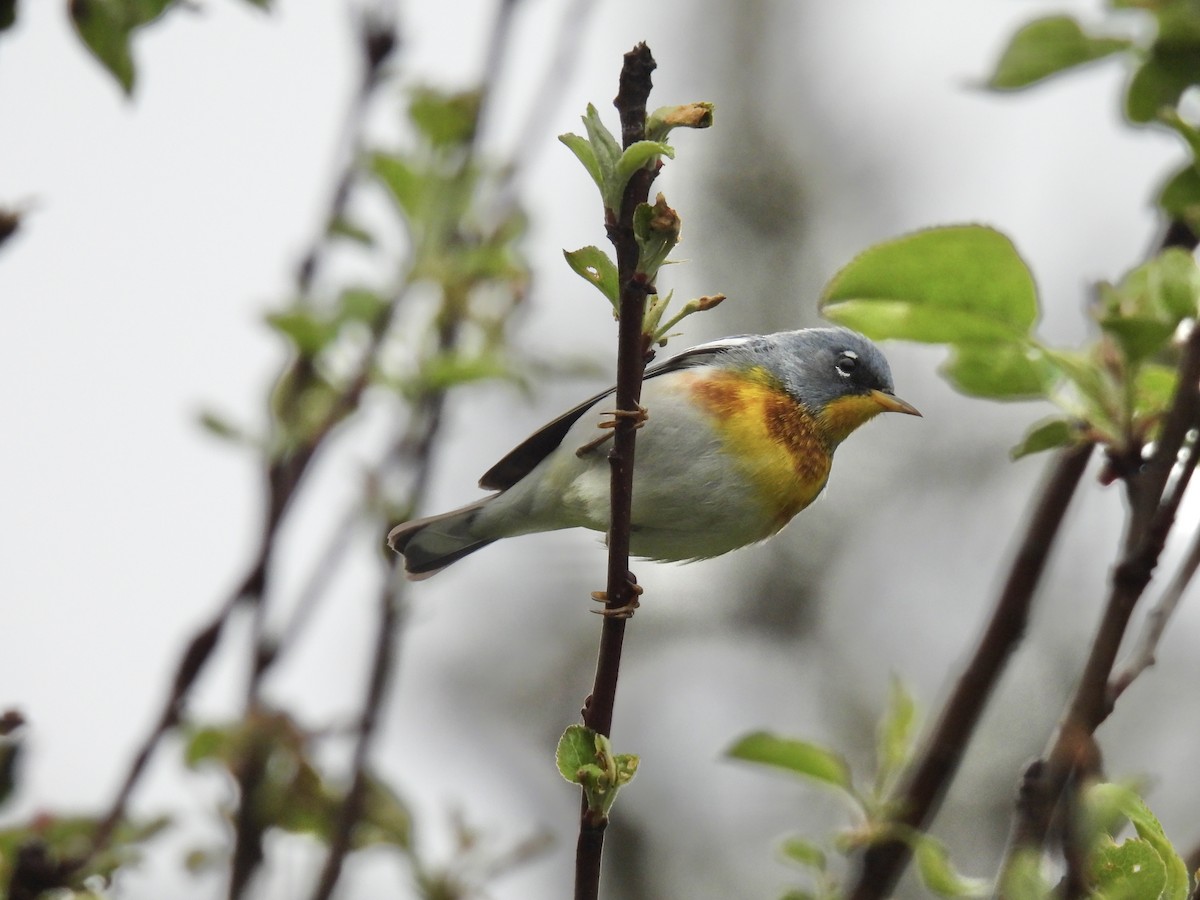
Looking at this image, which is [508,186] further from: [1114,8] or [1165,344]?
[1165,344]

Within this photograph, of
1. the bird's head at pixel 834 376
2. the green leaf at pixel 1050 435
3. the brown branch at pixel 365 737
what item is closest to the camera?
the green leaf at pixel 1050 435

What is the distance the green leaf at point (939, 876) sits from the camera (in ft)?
7.30

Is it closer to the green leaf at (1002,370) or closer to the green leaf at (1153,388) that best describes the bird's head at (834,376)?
the green leaf at (1002,370)

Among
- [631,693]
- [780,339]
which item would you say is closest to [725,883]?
[631,693]

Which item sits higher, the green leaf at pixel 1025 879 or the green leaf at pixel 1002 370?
the green leaf at pixel 1002 370

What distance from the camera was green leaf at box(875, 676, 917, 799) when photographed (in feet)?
9.59

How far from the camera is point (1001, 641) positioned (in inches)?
85.4

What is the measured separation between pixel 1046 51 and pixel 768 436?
5.45 feet

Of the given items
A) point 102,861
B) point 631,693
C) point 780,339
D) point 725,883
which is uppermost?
point 780,339

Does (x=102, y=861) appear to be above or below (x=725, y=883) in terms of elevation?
Answer: above

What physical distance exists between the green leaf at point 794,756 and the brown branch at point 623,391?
0.75 meters

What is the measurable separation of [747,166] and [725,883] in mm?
6548

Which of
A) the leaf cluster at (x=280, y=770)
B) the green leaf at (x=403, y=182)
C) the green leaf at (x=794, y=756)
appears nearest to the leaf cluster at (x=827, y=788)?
the green leaf at (x=794, y=756)

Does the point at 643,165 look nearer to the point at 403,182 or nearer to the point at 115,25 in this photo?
the point at 115,25
